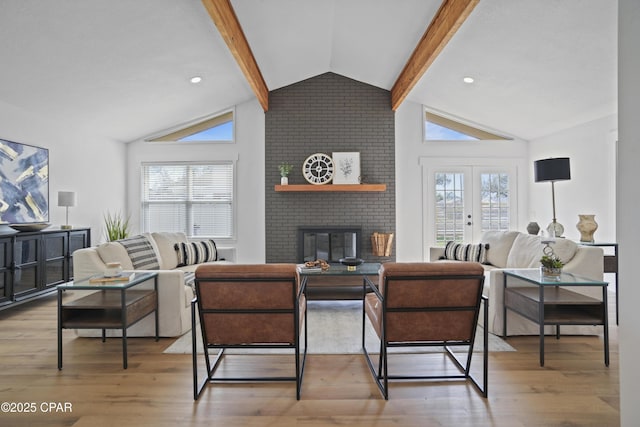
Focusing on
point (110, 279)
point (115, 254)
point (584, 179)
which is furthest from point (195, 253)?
point (584, 179)

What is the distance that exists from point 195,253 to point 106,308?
1.99 m

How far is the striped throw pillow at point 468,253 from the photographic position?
4609 mm

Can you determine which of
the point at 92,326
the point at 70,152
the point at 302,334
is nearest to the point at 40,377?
the point at 92,326

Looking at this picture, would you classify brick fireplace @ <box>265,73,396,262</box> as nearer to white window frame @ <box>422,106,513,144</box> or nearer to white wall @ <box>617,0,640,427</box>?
white window frame @ <box>422,106,513,144</box>

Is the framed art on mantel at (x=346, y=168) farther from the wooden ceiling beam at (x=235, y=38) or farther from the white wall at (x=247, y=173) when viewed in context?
the wooden ceiling beam at (x=235, y=38)

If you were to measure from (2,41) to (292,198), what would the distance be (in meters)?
4.06

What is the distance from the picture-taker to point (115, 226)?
616 cm

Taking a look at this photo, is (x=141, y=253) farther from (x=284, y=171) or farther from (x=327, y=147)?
(x=327, y=147)

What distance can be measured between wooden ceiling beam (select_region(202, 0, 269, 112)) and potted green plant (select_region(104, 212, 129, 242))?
307 centimetres

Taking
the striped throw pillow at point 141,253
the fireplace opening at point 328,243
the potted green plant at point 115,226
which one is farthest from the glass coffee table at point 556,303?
the potted green plant at point 115,226

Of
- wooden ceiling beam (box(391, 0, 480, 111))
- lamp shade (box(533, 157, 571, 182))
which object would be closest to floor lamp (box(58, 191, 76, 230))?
wooden ceiling beam (box(391, 0, 480, 111))

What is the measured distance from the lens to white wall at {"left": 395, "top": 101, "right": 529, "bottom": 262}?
6.51m

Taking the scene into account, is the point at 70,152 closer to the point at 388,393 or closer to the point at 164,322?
the point at 164,322

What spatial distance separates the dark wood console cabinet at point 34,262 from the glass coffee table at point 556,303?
4821 mm
